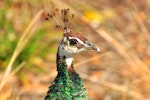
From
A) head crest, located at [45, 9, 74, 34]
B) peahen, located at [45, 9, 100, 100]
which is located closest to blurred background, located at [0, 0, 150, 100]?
head crest, located at [45, 9, 74, 34]

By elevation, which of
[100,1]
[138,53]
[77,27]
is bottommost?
[138,53]

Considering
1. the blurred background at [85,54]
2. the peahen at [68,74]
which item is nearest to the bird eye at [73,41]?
the peahen at [68,74]

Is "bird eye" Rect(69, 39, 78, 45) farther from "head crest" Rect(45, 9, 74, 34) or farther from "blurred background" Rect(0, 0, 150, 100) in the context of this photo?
"blurred background" Rect(0, 0, 150, 100)

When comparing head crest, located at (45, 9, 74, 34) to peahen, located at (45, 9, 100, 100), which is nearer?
peahen, located at (45, 9, 100, 100)

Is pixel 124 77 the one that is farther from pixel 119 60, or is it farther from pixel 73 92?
pixel 73 92

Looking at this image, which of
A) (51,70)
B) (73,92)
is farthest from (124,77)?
(73,92)

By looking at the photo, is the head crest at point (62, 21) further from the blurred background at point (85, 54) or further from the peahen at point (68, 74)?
the blurred background at point (85, 54)

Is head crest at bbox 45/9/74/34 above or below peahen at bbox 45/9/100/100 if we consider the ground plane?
above

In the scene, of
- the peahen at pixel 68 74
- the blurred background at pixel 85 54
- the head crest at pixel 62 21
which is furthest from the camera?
the blurred background at pixel 85 54
